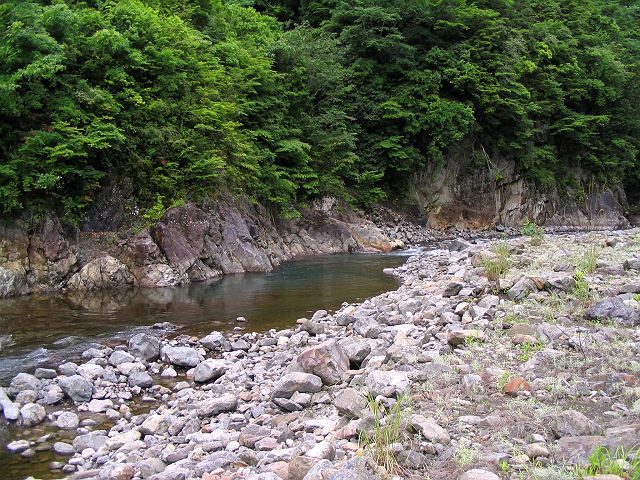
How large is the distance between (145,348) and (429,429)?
5560 mm

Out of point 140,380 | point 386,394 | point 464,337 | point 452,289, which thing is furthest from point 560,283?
point 140,380

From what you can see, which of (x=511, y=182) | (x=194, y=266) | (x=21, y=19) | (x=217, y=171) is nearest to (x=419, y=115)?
(x=511, y=182)

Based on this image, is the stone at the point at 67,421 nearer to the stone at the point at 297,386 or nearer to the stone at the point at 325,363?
the stone at the point at 297,386

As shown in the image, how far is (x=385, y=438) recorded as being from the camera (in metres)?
3.46

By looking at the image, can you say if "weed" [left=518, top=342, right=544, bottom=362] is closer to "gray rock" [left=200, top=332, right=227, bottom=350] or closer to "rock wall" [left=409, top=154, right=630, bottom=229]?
"gray rock" [left=200, top=332, right=227, bottom=350]

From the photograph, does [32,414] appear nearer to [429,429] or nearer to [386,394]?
[386,394]

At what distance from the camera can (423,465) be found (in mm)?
3309

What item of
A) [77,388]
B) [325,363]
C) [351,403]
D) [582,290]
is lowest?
[77,388]

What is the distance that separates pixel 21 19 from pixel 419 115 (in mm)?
18877

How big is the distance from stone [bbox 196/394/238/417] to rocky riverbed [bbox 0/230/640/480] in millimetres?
17

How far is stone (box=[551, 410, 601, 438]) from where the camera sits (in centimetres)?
343

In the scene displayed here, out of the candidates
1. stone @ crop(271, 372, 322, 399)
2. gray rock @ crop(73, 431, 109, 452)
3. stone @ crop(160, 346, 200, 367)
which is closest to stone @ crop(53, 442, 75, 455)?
gray rock @ crop(73, 431, 109, 452)

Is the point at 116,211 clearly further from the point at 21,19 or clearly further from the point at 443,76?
the point at 443,76

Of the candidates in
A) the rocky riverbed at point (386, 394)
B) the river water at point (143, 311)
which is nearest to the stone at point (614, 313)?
the rocky riverbed at point (386, 394)
